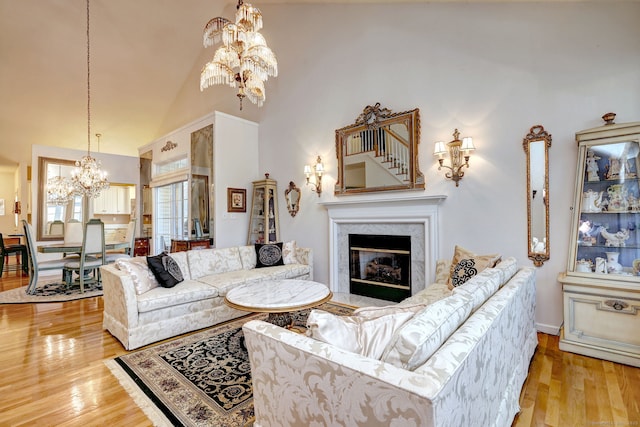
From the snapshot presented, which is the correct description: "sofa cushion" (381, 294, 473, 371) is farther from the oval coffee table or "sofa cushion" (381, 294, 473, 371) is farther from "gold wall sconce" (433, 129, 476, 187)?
"gold wall sconce" (433, 129, 476, 187)

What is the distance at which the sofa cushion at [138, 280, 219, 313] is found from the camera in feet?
8.61

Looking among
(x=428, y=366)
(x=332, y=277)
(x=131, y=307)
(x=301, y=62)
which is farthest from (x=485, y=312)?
(x=301, y=62)

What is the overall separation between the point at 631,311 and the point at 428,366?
2400mm

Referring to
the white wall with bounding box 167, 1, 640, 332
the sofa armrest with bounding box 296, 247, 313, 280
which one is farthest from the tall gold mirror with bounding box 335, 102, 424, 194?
the sofa armrest with bounding box 296, 247, 313, 280

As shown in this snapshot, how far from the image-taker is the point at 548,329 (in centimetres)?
278

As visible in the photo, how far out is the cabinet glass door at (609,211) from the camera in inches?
89.9

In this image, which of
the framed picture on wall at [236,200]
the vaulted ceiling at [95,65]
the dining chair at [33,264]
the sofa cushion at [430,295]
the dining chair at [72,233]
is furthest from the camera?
the dining chair at [72,233]

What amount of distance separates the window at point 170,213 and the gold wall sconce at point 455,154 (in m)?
4.61

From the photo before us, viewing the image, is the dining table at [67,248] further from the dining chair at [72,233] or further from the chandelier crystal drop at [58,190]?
the chandelier crystal drop at [58,190]

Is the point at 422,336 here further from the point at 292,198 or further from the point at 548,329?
the point at 292,198

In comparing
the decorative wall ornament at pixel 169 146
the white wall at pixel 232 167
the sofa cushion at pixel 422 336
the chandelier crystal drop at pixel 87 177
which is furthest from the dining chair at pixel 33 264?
the sofa cushion at pixel 422 336

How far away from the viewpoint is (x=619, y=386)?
6.29 ft

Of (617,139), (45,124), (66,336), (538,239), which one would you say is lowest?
(66,336)

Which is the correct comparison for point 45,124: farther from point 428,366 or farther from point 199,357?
point 428,366
